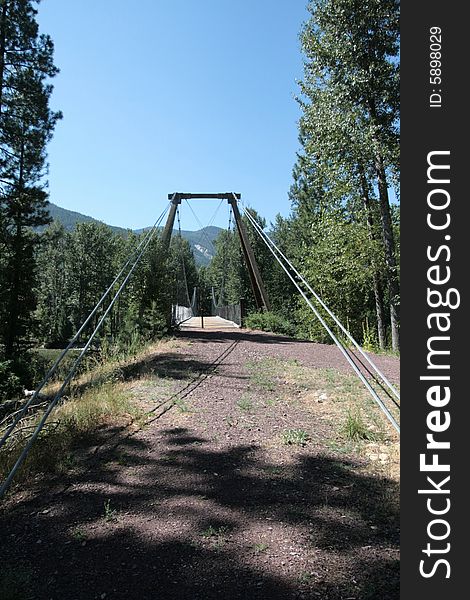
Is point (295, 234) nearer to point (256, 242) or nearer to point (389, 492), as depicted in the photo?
point (256, 242)

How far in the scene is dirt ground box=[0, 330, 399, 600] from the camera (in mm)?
2096

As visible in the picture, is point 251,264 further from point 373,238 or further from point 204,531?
point 204,531

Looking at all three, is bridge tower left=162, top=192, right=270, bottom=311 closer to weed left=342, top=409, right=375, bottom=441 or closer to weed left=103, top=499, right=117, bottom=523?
weed left=342, top=409, right=375, bottom=441

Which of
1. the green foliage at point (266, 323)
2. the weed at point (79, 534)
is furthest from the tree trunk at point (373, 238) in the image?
the weed at point (79, 534)

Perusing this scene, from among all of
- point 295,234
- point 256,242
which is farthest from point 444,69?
point 256,242

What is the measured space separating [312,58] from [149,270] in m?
6.73

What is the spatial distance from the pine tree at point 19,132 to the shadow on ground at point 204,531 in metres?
12.6

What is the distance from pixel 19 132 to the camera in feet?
43.6

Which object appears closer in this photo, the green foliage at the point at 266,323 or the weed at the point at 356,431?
the weed at the point at 356,431

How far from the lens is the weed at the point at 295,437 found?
3.79 m

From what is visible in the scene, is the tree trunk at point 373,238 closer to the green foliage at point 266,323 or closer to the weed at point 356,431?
the green foliage at point 266,323

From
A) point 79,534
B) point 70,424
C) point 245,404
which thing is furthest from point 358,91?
point 79,534

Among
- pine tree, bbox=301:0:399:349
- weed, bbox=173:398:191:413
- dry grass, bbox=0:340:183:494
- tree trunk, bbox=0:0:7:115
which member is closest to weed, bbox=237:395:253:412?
weed, bbox=173:398:191:413

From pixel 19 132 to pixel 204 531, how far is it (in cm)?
1378
